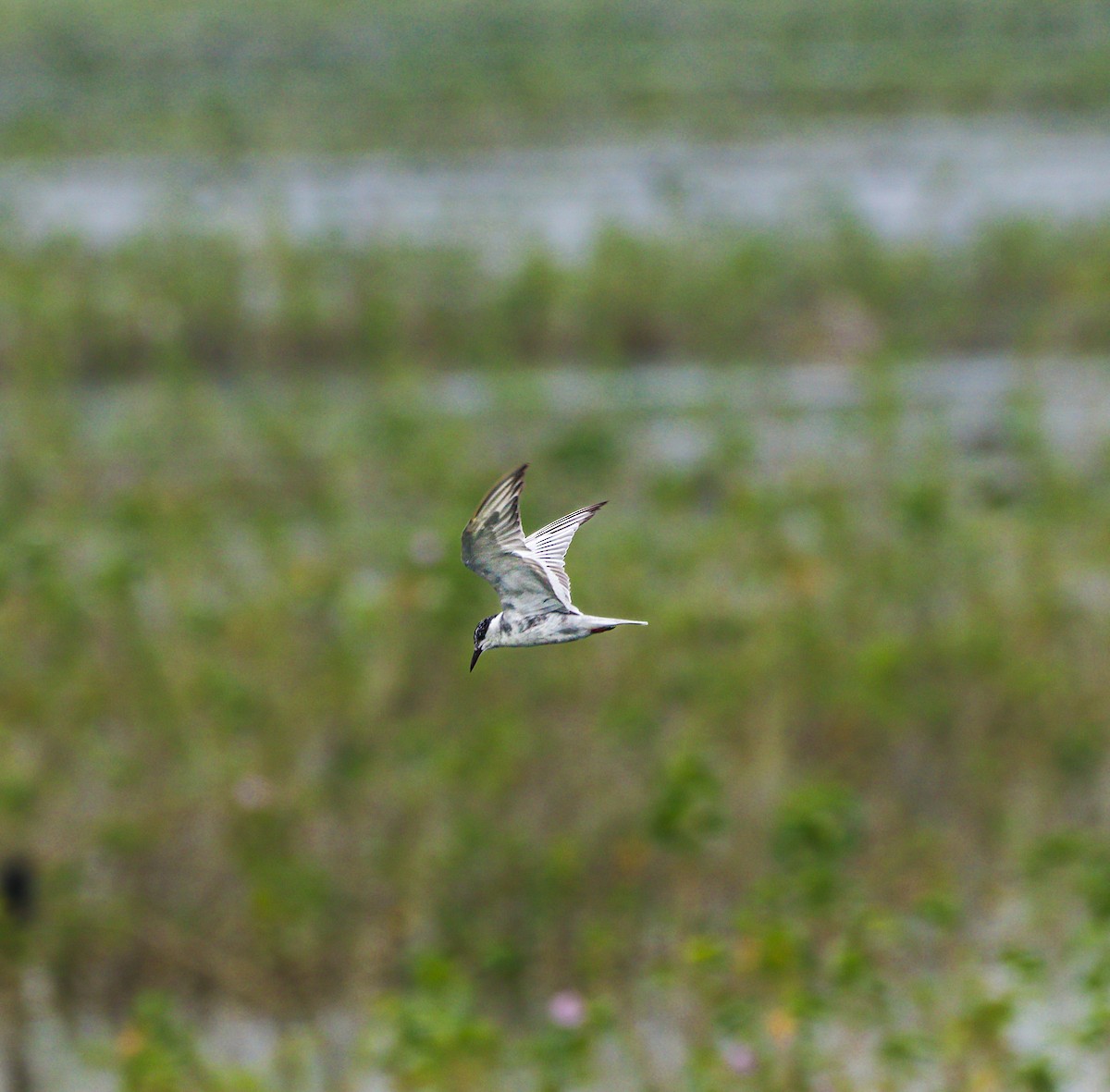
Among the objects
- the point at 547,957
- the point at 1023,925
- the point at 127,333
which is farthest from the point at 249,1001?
the point at 127,333

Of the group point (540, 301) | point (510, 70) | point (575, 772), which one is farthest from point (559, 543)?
point (510, 70)

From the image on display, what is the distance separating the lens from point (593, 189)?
37.5 feet

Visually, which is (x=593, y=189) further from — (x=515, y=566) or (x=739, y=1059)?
(x=515, y=566)

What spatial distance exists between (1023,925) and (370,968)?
125 cm

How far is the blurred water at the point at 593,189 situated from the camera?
8.94m

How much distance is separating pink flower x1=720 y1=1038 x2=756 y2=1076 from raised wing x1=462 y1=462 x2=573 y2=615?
1829mm

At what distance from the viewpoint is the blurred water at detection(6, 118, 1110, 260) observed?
894cm

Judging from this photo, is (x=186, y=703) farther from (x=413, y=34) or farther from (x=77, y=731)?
(x=413, y=34)

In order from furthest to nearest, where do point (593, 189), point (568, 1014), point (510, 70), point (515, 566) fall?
point (510, 70) → point (593, 189) → point (568, 1014) → point (515, 566)

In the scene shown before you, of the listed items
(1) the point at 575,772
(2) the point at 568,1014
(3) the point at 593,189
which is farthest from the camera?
(3) the point at 593,189

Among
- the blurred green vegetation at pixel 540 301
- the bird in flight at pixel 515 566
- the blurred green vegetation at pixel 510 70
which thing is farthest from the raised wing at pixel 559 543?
the blurred green vegetation at pixel 510 70

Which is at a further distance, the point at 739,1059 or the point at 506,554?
the point at 739,1059

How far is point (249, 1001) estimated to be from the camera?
11.1ft

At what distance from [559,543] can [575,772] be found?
270 centimetres
